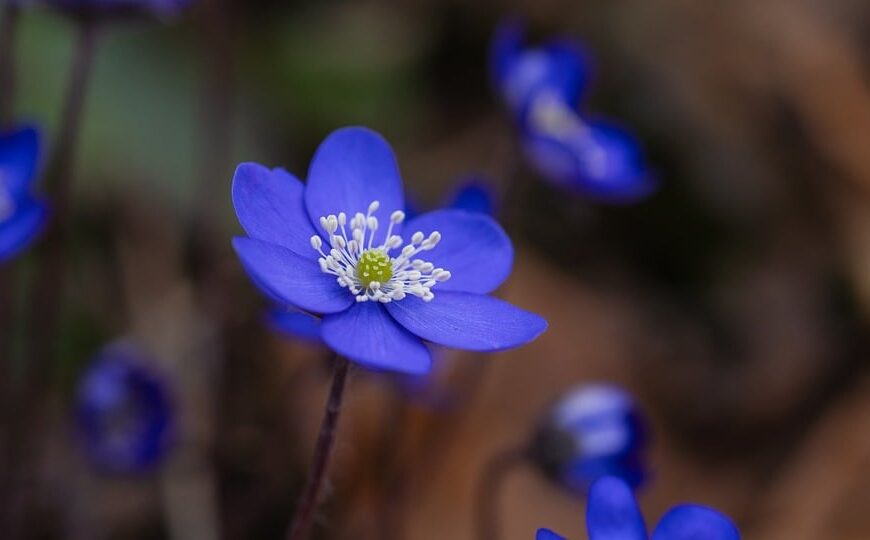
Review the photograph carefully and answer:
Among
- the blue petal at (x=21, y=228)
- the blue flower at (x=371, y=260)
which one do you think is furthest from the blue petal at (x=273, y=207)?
the blue petal at (x=21, y=228)

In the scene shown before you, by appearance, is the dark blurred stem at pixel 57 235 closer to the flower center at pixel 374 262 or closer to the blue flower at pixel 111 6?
the blue flower at pixel 111 6

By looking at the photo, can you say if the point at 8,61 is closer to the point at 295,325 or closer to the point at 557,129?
the point at 295,325

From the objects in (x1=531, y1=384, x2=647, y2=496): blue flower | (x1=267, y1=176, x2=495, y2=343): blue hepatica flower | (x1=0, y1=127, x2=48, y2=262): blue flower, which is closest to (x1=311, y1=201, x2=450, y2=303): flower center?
(x1=267, y1=176, x2=495, y2=343): blue hepatica flower

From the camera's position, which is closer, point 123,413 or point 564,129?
point 123,413

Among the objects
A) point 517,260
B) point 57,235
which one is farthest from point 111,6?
point 517,260

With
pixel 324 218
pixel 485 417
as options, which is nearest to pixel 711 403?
pixel 485 417

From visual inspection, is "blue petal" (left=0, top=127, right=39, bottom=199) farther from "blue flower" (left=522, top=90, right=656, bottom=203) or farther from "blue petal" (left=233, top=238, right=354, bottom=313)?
"blue flower" (left=522, top=90, right=656, bottom=203)
